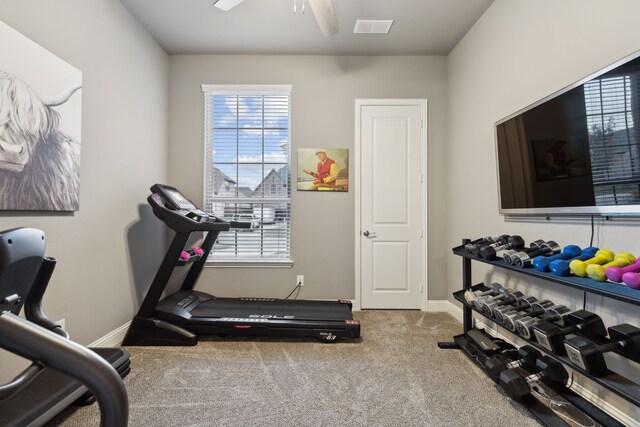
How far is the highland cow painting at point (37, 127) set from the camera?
1.61 meters

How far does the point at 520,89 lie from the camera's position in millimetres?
2244

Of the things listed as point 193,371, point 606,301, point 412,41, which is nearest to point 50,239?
point 193,371

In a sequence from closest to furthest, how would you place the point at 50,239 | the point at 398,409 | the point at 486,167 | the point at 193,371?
the point at 398,409
the point at 50,239
the point at 193,371
the point at 486,167

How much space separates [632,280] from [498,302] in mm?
866

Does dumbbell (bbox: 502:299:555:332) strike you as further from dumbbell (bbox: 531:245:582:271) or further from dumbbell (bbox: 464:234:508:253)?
dumbbell (bbox: 464:234:508:253)

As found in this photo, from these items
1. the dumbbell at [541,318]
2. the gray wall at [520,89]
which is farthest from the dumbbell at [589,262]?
the dumbbell at [541,318]

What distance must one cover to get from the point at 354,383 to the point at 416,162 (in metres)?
2.39

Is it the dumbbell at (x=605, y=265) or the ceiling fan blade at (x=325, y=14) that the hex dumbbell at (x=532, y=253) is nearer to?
the dumbbell at (x=605, y=265)

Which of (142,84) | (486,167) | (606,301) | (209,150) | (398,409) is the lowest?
(398,409)

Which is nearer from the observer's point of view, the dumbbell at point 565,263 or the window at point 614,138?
the window at point 614,138

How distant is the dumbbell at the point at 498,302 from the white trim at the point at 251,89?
9.32 ft

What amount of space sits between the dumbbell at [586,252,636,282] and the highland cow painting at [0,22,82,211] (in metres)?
2.94

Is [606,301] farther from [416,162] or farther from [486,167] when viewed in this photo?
[416,162]

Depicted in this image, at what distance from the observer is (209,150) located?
3.47m
